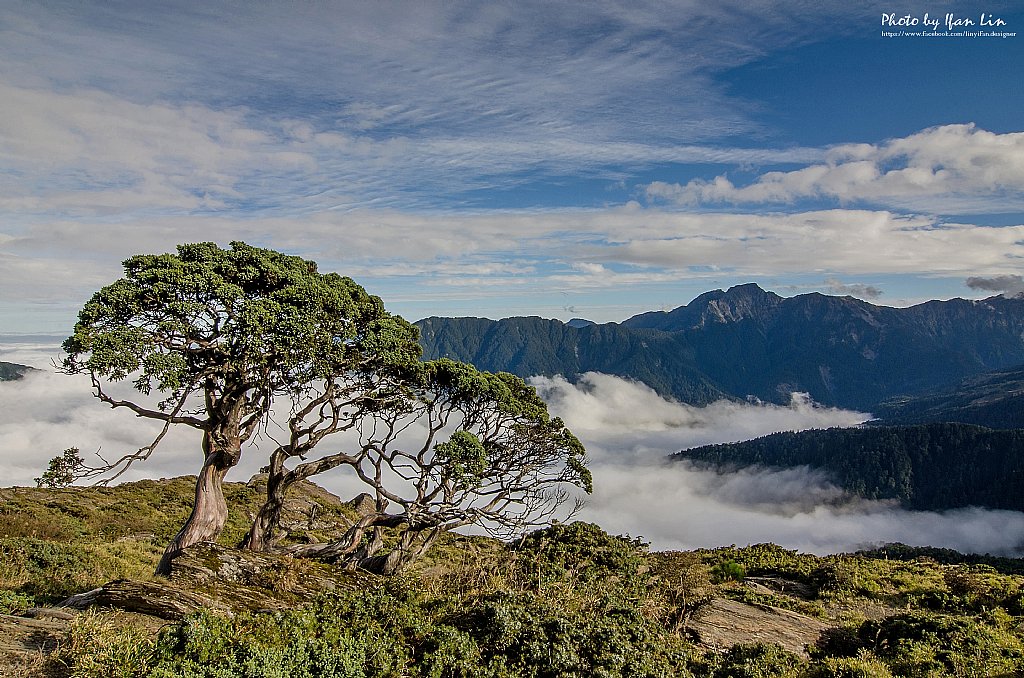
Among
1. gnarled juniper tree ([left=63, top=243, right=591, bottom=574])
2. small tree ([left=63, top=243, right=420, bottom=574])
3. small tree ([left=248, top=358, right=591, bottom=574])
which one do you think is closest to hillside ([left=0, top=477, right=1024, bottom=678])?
small tree ([left=248, top=358, right=591, bottom=574])

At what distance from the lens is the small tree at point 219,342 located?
16.2 m

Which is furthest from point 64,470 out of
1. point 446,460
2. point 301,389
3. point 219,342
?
point 446,460

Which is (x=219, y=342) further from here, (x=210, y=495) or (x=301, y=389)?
(x=210, y=495)

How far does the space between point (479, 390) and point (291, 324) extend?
7.47 m

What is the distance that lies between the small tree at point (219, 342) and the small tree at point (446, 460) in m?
1.72

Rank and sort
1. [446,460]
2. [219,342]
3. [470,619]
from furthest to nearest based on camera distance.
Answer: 1. [446,460]
2. [219,342]
3. [470,619]

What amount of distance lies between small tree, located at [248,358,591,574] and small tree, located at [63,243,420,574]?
172cm

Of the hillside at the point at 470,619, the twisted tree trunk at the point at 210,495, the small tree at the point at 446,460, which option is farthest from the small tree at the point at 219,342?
the hillside at the point at 470,619

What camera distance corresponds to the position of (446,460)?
2083 centimetres

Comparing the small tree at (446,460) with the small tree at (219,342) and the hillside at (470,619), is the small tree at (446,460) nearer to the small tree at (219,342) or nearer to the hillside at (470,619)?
the small tree at (219,342)

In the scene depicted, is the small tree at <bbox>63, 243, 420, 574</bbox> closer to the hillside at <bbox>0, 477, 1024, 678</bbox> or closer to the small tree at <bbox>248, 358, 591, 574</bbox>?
the small tree at <bbox>248, 358, 591, 574</bbox>

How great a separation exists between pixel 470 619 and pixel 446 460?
349 inches

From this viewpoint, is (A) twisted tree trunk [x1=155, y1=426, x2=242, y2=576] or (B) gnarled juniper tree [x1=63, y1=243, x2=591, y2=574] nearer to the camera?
(B) gnarled juniper tree [x1=63, y1=243, x2=591, y2=574]

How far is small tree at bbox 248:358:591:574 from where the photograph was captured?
20531 mm
